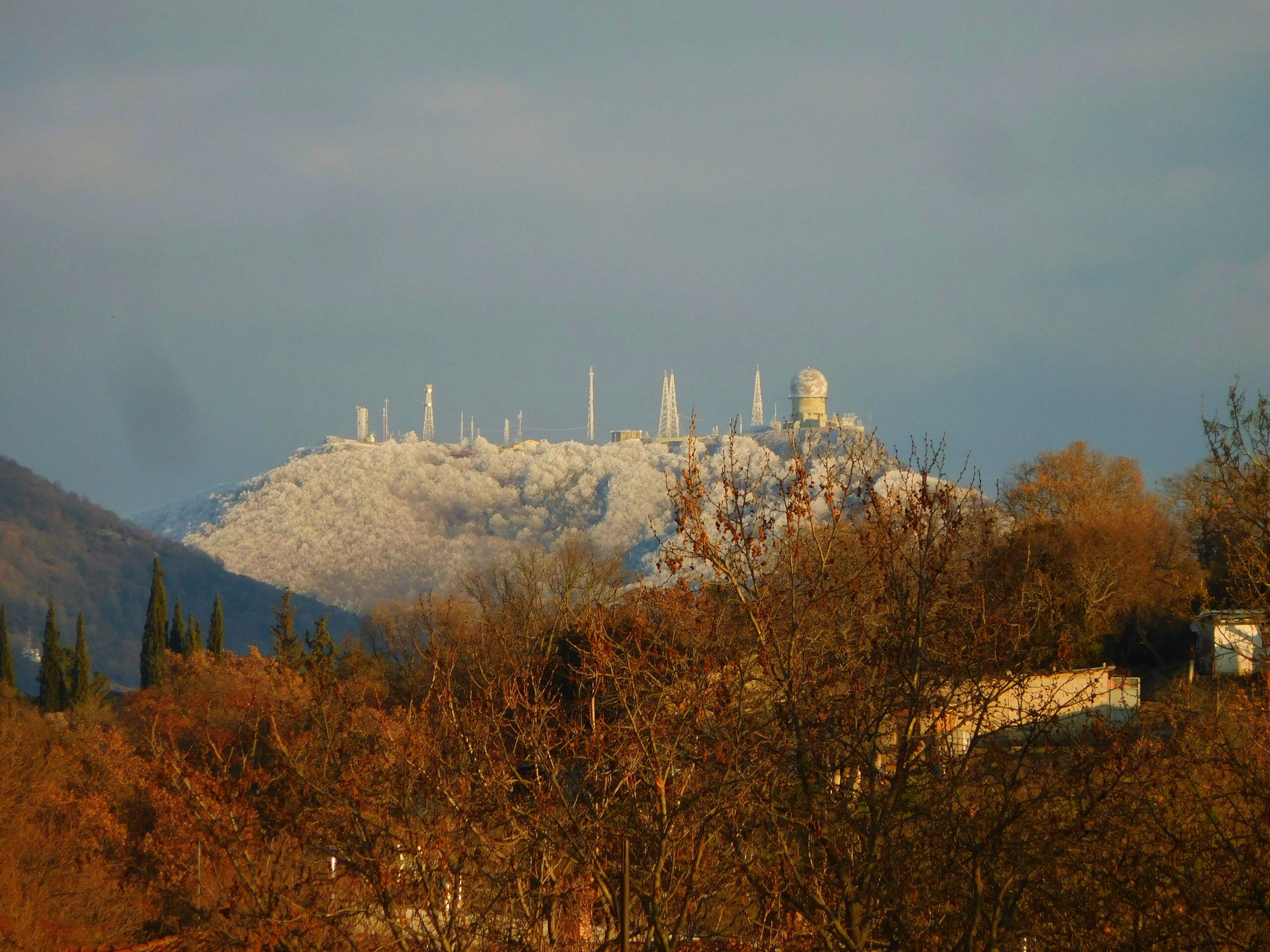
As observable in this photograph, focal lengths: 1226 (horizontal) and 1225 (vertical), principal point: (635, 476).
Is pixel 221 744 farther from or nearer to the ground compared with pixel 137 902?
farther from the ground

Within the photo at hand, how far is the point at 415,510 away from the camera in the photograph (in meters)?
89.2

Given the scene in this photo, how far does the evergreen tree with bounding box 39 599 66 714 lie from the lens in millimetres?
37094

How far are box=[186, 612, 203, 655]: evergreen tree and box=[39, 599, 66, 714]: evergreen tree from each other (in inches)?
153

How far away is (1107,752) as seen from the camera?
23.0 ft

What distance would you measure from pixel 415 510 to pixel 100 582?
24.5 metres

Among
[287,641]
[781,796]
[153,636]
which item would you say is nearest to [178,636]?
[153,636]

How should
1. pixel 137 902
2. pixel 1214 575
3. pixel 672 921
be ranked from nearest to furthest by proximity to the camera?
pixel 672 921
pixel 137 902
pixel 1214 575

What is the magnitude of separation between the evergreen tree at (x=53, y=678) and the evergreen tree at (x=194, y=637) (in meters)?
3.90

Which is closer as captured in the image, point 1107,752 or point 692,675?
point 1107,752

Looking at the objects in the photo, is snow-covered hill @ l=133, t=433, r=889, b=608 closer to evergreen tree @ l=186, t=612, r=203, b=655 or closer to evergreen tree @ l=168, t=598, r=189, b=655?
evergreen tree @ l=168, t=598, r=189, b=655

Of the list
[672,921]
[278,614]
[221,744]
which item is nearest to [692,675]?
[672,921]

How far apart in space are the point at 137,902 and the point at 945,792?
15283 mm

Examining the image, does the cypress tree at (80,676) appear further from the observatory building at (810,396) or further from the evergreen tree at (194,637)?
the observatory building at (810,396)

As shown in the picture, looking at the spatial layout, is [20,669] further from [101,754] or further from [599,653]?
[599,653]
